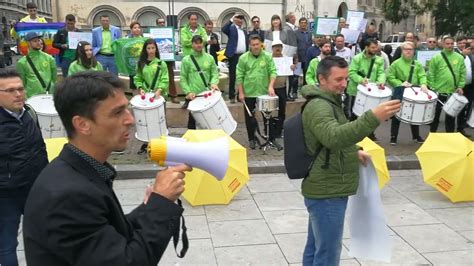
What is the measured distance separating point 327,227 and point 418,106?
18.2ft

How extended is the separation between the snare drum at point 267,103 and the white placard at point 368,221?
460 centimetres

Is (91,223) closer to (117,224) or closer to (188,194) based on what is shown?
(117,224)

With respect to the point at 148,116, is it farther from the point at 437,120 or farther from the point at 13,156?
the point at 437,120

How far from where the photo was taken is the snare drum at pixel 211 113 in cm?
745

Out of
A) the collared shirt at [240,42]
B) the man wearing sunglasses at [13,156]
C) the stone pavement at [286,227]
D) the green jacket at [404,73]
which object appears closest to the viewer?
the man wearing sunglasses at [13,156]

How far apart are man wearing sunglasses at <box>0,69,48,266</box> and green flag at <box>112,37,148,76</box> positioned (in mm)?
6699

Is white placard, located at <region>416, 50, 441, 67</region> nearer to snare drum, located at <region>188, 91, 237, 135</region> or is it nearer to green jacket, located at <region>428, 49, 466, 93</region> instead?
green jacket, located at <region>428, 49, 466, 93</region>

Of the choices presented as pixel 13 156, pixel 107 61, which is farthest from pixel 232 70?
pixel 13 156

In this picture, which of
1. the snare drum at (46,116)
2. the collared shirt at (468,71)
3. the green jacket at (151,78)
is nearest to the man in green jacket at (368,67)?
the collared shirt at (468,71)

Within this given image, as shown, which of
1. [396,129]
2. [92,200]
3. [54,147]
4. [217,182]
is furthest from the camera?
[396,129]

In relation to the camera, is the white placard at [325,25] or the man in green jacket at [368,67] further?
the white placard at [325,25]

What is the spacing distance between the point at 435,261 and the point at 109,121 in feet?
12.6

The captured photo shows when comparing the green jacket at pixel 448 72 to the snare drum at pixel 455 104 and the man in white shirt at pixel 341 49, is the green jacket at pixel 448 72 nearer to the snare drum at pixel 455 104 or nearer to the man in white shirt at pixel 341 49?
the snare drum at pixel 455 104

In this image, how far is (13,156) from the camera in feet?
12.0
